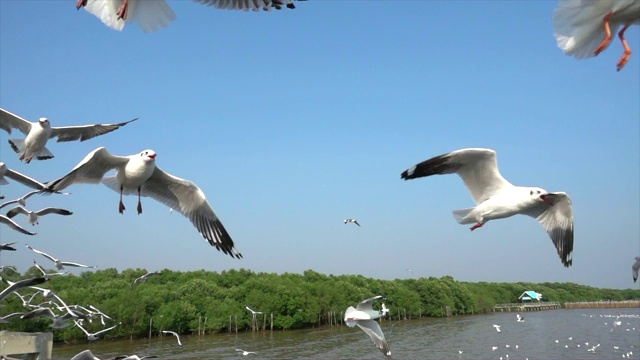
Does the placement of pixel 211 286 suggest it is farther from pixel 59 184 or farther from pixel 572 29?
pixel 572 29

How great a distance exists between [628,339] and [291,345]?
23764mm

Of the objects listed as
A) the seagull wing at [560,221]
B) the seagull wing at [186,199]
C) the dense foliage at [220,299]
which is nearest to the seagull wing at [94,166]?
the seagull wing at [186,199]

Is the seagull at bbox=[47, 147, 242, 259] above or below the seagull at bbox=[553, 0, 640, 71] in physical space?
above

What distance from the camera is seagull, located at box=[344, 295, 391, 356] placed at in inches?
430

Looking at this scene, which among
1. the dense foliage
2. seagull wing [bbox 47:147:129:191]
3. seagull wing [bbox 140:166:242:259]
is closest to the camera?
seagull wing [bbox 47:147:129:191]

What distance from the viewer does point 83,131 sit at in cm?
1023

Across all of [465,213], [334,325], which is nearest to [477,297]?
[334,325]

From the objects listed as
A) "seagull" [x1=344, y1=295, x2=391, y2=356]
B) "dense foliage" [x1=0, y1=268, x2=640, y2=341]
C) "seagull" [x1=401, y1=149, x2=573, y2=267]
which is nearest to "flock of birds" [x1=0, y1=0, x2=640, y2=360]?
"seagull" [x1=401, y1=149, x2=573, y2=267]

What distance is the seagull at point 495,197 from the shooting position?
6.41 metres

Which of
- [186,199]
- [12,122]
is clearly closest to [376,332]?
[186,199]

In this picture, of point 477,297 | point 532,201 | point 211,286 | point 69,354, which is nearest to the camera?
point 532,201

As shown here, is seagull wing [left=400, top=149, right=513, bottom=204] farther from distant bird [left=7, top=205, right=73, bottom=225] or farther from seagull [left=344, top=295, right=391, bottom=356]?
distant bird [left=7, top=205, right=73, bottom=225]

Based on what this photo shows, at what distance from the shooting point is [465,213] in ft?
22.1

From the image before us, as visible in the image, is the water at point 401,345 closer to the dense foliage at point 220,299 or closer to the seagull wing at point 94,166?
the dense foliage at point 220,299
